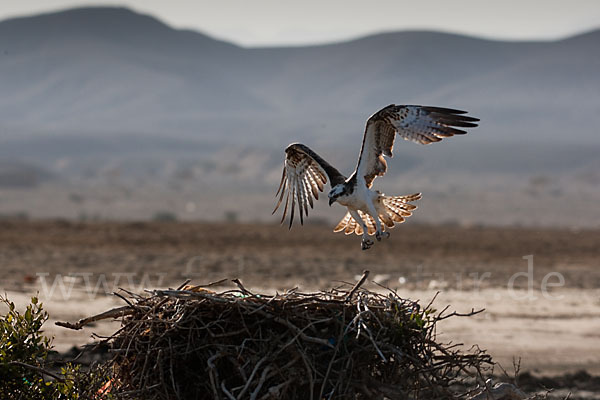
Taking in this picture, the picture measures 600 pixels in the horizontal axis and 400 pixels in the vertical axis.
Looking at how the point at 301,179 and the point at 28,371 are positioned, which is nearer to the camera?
the point at 28,371

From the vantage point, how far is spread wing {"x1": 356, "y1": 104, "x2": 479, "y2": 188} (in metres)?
8.23

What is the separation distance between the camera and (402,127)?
834 cm

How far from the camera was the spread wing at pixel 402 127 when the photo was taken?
8234mm

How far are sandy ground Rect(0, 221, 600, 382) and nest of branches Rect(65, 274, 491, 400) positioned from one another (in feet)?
14.1

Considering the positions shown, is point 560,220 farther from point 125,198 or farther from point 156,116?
point 156,116

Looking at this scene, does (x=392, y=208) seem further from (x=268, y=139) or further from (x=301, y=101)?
(x=301, y=101)

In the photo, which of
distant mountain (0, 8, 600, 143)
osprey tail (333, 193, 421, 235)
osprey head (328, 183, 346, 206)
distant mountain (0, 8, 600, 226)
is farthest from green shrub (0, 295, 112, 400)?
distant mountain (0, 8, 600, 143)

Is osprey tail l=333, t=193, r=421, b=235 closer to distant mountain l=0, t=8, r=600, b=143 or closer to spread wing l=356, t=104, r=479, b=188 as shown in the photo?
spread wing l=356, t=104, r=479, b=188

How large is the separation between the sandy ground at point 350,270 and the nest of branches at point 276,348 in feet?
14.1

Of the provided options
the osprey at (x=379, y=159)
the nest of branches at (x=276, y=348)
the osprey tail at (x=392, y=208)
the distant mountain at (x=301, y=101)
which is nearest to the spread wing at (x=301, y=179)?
the osprey at (x=379, y=159)

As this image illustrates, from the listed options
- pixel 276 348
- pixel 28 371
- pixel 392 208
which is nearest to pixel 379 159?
pixel 392 208

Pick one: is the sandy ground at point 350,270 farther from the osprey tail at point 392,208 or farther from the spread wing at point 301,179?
the osprey tail at point 392,208

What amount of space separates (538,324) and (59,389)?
10.4 metres

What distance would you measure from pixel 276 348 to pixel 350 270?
45.2 ft
